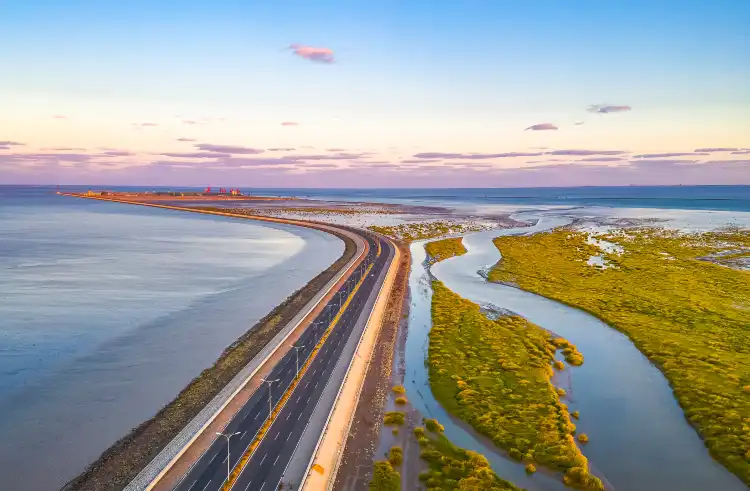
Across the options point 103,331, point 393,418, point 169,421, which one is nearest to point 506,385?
point 393,418

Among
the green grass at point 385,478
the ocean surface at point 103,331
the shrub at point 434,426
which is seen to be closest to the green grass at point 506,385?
the shrub at point 434,426

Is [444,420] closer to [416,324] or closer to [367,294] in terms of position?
[416,324]

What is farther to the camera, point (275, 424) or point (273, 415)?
point (273, 415)

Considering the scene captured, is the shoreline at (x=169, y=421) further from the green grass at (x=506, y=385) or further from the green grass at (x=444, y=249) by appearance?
the green grass at (x=444, y=249)

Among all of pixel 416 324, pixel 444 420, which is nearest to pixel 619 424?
pixel 444 420

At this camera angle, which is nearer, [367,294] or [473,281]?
[367,294]

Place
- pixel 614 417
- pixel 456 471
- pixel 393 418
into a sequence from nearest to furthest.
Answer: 1. pixel 456 471
2. pixel 393 418
3. pixel 614 417

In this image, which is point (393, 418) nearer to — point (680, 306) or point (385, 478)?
point (385, 478)
